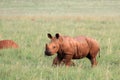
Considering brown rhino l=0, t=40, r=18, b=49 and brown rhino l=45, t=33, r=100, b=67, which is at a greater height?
brown rhino l=45, t=33, r=100, b=67

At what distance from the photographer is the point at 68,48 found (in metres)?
7.52

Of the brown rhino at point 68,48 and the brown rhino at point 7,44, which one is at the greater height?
the brown rhino at point 68,48

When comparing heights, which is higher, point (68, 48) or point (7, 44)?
point (68, 48)

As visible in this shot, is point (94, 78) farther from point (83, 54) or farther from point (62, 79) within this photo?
point (83, 54)

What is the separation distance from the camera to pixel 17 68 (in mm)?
6672

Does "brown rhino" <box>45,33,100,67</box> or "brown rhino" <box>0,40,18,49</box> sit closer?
"brown rhino" <box>45,33,100,67</box>

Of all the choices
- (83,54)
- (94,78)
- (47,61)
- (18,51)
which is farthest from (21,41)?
(94,78)

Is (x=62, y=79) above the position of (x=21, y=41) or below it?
above

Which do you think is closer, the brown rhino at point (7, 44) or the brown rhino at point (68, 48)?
the brown rhino at point (68, 48)

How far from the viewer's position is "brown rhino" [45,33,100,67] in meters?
7.32

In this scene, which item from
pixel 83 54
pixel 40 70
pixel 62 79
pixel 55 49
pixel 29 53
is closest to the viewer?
pixel 62 79

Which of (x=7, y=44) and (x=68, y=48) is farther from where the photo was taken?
(x=7, y=44)

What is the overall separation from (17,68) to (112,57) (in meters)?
3.11

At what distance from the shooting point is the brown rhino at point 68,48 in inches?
288
